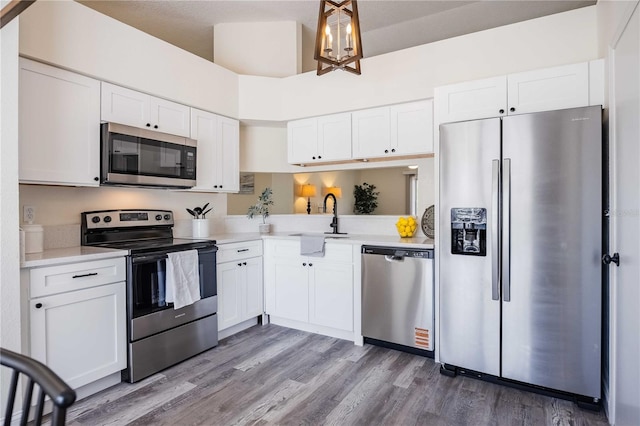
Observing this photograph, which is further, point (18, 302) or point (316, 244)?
point (316, 244)

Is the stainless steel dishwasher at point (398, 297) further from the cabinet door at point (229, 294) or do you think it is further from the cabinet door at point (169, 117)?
the cabinet door at point (169, 117)

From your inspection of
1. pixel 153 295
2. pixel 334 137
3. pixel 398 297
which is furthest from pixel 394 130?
pixel 153 295

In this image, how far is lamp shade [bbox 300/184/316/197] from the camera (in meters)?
4.60

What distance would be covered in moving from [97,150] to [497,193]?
279 cm

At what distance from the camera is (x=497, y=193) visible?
2.42 metres

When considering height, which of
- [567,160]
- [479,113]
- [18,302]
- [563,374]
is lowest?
[563,374]

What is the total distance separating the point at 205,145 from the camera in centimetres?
347

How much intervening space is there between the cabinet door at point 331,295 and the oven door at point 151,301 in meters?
1.00

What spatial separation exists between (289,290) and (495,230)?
196cm

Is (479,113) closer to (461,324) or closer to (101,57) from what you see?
(461,324)

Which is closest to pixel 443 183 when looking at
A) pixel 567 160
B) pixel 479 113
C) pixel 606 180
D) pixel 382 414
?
pixel 479 113

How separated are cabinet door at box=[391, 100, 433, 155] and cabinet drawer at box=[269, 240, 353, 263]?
3.29 feet

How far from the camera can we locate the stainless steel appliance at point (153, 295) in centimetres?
251

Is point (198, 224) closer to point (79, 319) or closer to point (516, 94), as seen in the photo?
point (79, 319)
